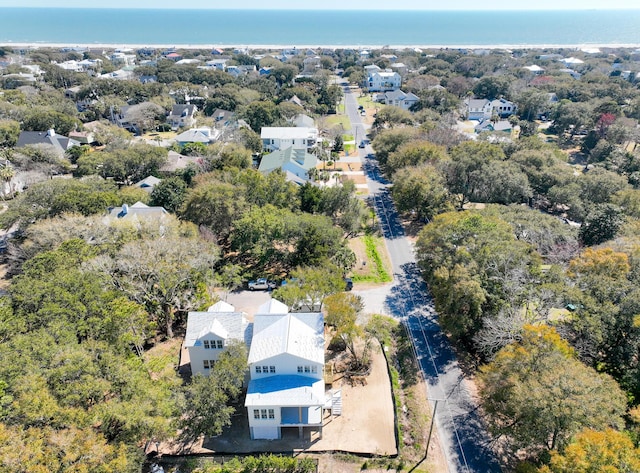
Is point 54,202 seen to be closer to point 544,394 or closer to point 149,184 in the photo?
point 149,184

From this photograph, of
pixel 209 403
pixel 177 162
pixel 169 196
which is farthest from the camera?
pixel 177 162

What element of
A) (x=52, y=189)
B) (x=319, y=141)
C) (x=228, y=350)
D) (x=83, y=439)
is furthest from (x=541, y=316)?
(x=319, y=141)

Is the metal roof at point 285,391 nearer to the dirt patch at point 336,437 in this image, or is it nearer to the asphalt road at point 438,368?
the dirt patch at point 336,437

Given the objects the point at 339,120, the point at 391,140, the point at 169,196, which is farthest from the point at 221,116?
the point at 169,196

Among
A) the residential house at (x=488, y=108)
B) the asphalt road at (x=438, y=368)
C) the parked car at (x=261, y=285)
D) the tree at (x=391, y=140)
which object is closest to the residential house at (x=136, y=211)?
the parked car at (x=261, y=285)

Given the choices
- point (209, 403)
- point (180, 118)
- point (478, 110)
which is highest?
point (478, 110)

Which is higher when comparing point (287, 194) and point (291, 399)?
point (287, 194)

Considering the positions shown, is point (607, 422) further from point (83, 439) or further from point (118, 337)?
point (118, 337)
